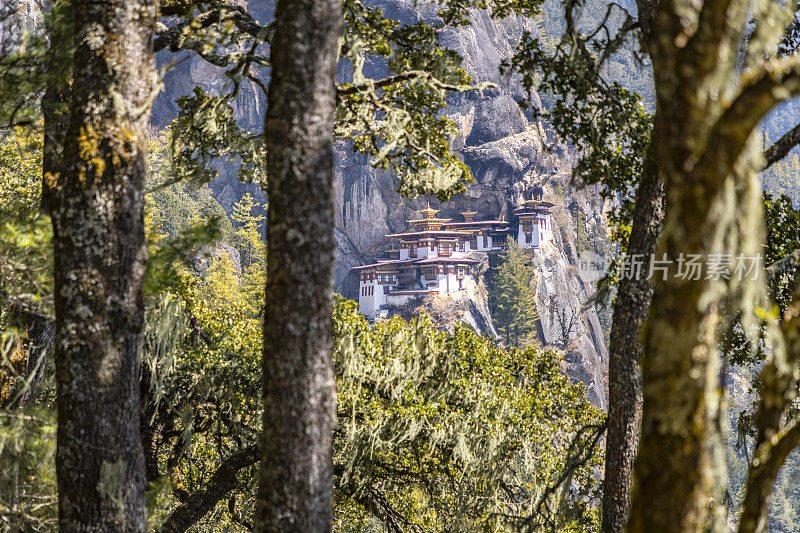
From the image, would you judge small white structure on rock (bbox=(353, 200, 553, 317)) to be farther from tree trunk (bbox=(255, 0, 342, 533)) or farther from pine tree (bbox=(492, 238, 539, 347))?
tree trunk (bbox=(255, 0, 342, 533))

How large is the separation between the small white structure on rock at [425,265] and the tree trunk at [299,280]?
4857cm

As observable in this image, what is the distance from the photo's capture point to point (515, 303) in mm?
54938

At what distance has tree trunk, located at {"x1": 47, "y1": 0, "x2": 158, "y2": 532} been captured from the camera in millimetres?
2584

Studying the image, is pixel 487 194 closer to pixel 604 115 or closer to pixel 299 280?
pixel 604 115

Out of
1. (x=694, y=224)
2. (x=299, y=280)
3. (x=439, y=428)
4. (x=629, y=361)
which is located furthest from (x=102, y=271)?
(x=439, y=428)

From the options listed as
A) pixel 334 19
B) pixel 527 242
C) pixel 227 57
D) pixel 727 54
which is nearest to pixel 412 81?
pixel 227 57

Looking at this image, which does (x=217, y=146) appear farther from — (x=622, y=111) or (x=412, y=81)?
(x=622, y=111)

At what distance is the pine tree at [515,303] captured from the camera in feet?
179

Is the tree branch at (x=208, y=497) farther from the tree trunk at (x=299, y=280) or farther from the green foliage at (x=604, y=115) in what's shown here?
the green foliage at (x=604, y=115)

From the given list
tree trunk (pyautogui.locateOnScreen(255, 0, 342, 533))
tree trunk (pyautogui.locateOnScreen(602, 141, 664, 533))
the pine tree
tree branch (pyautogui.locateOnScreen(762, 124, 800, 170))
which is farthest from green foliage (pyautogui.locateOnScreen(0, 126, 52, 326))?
the pine tree

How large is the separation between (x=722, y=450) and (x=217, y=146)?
16.5 ft

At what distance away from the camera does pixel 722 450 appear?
3.19 feet

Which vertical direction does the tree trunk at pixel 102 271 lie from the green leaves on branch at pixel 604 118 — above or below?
below

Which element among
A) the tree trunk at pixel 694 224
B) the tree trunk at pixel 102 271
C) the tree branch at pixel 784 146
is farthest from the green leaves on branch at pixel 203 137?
the tree trunk at pixel 694 224
